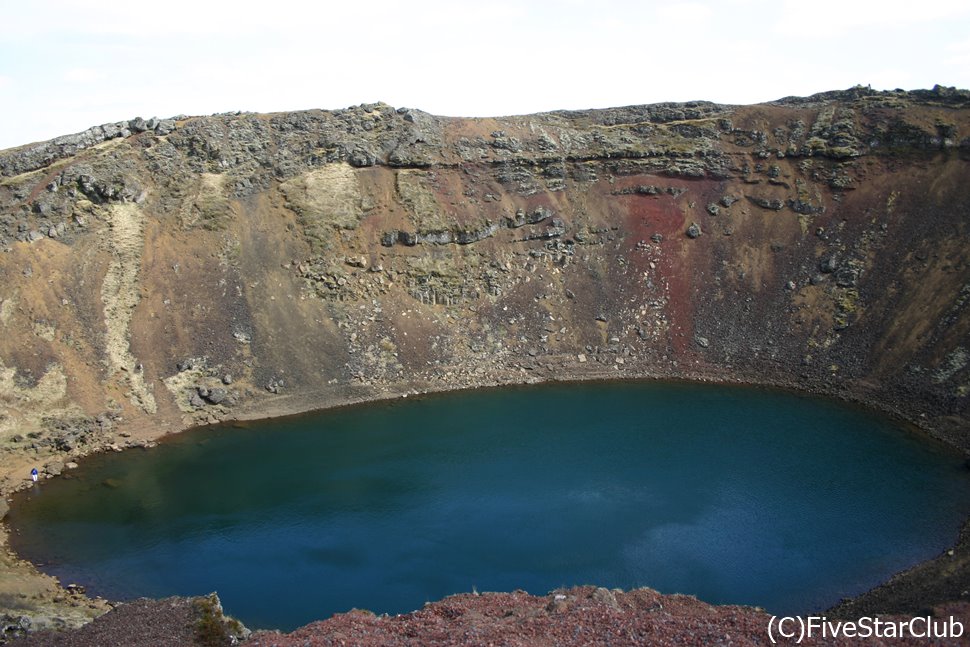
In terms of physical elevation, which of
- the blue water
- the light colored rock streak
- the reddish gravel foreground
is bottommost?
the blue water

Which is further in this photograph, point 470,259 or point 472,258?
point 472,258

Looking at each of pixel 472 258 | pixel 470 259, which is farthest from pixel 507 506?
pixel 472 258

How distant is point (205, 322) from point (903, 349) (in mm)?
51887

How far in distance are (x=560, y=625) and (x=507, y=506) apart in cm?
1767

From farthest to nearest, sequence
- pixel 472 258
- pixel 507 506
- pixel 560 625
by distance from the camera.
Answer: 1. pixel 472 258
2. pixel 507 506
3. pixel 560 625

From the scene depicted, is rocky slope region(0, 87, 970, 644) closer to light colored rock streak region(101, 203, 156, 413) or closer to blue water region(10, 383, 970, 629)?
light colored rock streak region(101, 203, 156, 413)

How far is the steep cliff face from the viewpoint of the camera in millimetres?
52594

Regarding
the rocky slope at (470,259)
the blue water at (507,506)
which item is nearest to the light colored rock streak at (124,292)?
the rocky slope at (470,259)

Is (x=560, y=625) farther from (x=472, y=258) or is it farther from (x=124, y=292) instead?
(x=124, y=292)

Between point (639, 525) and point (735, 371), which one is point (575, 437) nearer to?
point (639, 525)

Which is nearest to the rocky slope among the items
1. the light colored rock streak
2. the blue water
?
the light colored rock streak

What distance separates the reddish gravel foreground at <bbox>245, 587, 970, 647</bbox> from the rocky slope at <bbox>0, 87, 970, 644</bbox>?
2951 centimetres

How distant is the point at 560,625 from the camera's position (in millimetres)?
23750

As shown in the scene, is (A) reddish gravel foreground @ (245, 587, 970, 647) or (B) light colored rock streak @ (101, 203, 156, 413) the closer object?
(A) reddish gravel foreground @ (245, 587, 970, 647)
